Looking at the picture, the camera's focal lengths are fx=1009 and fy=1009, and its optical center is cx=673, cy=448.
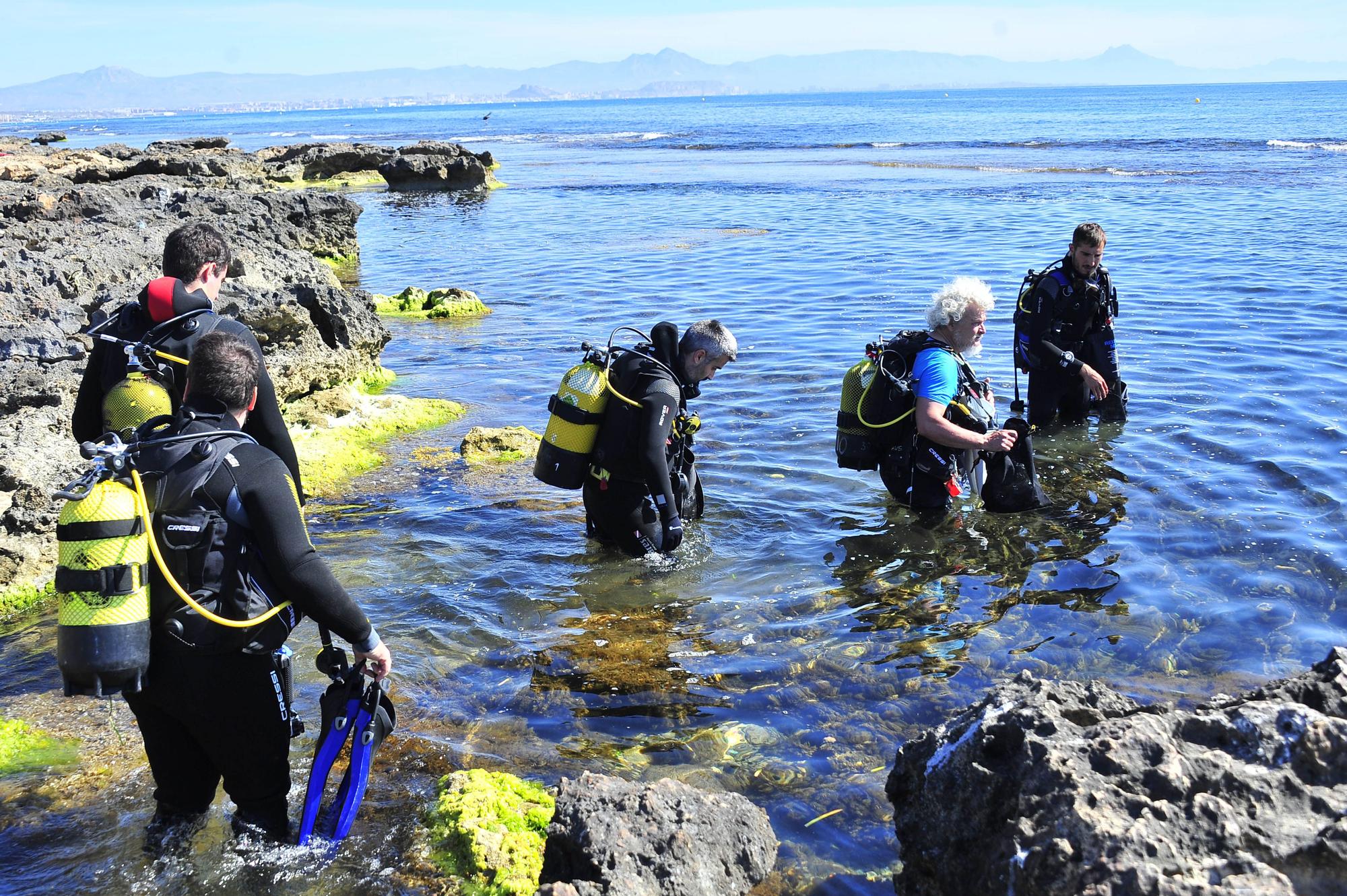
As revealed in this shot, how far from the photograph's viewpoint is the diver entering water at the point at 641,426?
18.9ft

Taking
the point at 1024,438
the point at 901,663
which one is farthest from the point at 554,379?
the point at 901,663

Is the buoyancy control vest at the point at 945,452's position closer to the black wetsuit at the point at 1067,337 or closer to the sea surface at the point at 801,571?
the sea surface at the point at 801,571

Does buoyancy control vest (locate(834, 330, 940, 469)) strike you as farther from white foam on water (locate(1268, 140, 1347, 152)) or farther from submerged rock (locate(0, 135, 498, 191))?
white foam on water (locate(1268, 140, 1347, 152))

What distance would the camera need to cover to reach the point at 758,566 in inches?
273

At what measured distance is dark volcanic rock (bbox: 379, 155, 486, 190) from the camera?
4125cm

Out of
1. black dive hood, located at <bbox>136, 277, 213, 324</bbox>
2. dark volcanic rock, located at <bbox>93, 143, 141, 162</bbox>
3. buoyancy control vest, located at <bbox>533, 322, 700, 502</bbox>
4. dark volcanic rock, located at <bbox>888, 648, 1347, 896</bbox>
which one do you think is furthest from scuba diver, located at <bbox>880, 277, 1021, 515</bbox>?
dark volcanic rock, located at <bbox>93, 143, 141, 162</bbox>

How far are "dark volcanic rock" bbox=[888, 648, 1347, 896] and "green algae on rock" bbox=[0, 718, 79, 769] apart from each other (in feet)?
12.2

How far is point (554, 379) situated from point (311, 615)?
8748mm

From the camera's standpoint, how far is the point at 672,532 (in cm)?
619

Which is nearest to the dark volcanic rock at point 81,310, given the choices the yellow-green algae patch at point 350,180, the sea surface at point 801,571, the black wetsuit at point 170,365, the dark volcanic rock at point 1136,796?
the sea surface at point 801,571

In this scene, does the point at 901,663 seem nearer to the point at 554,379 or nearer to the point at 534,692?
the point at 534,692

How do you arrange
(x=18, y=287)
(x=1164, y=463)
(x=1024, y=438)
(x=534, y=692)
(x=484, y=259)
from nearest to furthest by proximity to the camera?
(x=534, y=692), (x=1024, y=438), (x=18, y=287), (x=1164, y=463), (x=484, y=259)

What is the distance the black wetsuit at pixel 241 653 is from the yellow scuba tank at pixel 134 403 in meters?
1.19

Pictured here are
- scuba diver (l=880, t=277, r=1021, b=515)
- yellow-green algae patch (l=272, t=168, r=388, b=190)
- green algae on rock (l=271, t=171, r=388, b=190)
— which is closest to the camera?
scuba diver (l=880, t=277, r=1021, b=515)
